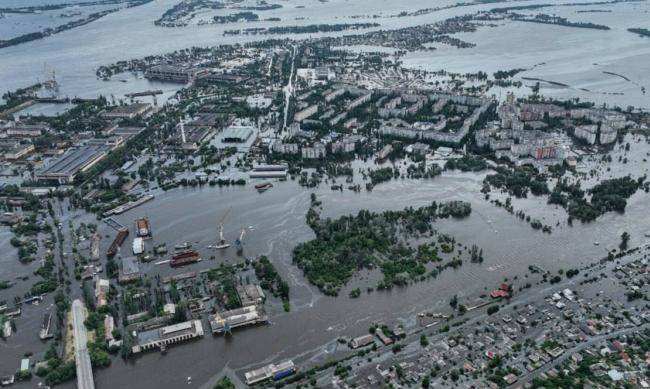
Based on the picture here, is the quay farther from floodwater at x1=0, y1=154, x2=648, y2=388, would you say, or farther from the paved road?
the paved road

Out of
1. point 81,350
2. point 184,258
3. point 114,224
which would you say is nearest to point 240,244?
point 184,258

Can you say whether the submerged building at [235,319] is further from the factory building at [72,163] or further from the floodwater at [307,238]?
the factory building at [72,163]

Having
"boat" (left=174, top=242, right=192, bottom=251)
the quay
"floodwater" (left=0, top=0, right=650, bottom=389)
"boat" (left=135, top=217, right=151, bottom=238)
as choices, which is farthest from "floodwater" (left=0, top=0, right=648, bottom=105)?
"boat" (left=174, top=242, right=192, bottom=251)

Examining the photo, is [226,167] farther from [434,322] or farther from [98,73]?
[98,73]

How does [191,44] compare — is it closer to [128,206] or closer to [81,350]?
[128,206]

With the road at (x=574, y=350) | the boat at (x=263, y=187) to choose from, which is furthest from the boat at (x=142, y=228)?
the road at (x=574, y=350)

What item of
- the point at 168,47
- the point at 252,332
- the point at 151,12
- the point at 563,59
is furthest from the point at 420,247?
the point at 151,12

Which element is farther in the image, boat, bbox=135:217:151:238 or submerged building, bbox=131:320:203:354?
boat, bbox=135:217:151:238
